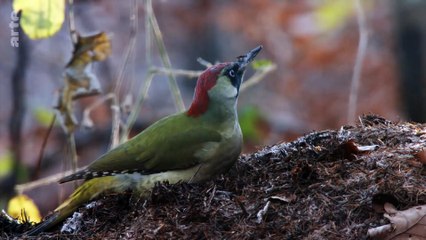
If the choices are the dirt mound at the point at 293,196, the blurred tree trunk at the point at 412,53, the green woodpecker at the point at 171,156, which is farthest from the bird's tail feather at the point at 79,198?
the blurred tree trunk at the point at 412,53

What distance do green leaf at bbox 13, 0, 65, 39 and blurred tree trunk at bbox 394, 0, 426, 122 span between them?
17.1 ft

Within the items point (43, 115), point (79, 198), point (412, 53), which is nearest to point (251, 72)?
point (412, 53)

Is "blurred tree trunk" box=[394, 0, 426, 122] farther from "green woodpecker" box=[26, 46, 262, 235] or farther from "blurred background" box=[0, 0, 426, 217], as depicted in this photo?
"green woodpecker" box=[26, 46, 262, 235]

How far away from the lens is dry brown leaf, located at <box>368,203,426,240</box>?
3.47 metres

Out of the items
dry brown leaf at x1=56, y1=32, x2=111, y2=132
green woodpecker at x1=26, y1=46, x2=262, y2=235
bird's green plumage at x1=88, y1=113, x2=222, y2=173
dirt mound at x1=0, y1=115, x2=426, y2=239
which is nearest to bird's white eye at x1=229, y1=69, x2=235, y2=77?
green woodpecker at x1=26, y1=46, x2=262, y2=235

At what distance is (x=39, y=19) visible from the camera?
5422 mm

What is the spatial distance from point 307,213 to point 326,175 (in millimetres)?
369

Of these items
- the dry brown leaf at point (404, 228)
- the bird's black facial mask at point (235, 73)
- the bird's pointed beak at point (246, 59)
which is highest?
the bird's pointed beak at point (246, 59)

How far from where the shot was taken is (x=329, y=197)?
3840 millimetres

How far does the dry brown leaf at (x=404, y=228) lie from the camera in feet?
11.4

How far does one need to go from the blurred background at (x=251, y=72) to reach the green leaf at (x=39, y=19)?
3.63 meters

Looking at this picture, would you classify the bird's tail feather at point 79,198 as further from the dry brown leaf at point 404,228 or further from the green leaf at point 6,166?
the green leaf at point 6,166

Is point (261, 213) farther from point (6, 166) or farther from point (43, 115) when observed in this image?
point (43, 115)

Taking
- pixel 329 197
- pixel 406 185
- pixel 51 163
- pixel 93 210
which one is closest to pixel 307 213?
pixel 329 197
